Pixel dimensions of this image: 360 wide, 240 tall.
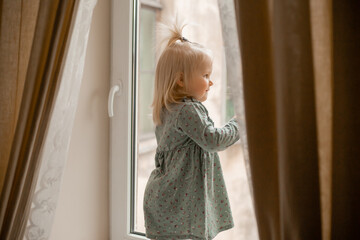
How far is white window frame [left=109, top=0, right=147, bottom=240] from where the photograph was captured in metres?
1.50

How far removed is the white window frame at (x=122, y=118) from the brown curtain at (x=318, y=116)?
2.72ft

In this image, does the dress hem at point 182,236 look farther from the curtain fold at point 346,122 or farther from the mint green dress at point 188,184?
the curtain fold at point 346,122

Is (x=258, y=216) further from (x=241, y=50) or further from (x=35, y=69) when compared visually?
(x=35, y=69)

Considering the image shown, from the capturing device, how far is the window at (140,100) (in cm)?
134

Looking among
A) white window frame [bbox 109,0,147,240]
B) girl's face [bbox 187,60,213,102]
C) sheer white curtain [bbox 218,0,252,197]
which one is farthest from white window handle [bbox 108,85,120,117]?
sheer white curtain [bbox 218,0,252,197]

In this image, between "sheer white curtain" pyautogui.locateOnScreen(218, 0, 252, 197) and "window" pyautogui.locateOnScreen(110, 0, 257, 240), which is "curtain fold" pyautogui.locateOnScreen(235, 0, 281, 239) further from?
"window" pyautogui.locateOnScreen(110, 0, 257, 240)

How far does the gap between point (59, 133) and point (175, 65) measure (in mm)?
409

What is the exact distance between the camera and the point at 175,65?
1.17 m

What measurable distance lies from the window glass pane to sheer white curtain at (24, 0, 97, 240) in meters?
0.34

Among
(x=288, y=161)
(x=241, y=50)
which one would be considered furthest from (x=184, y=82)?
(x=288, y=161)

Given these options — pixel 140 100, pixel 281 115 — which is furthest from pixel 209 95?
pixel 281 115

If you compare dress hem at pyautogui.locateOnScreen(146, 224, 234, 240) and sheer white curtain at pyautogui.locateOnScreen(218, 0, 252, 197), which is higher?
sheer white curtain at pyautogui.locateOnScreen(218, 0, 252, 197)

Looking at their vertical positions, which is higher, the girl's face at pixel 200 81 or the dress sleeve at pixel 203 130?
the girl's face at pixel 200 81

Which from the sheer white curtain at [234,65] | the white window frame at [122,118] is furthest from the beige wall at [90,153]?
the sheer white curtain at [234,65]
